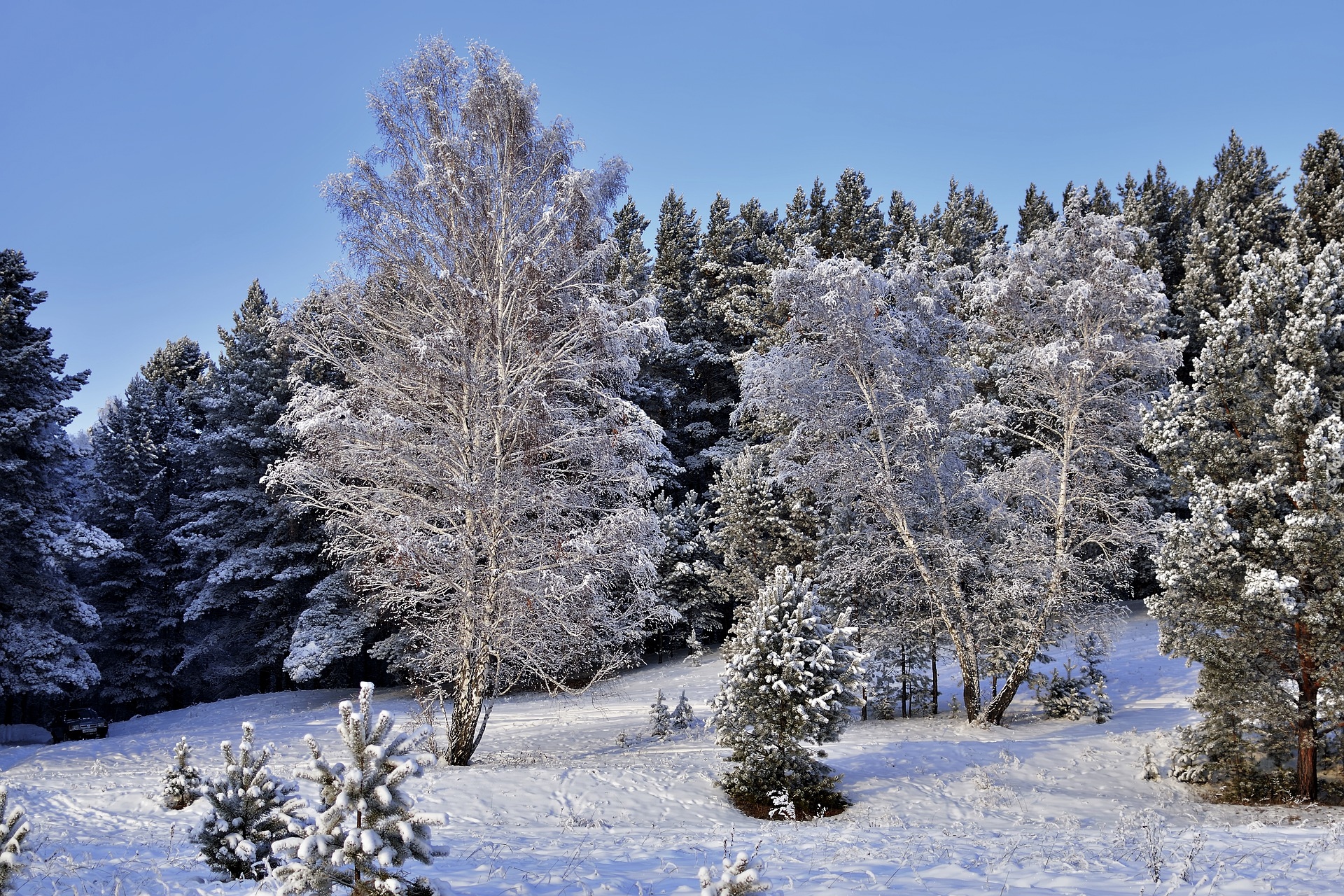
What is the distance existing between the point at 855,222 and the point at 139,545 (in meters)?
35.4

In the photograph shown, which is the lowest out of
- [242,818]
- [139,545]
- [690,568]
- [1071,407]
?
[242,818]

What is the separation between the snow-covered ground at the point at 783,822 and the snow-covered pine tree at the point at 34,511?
2.78 metres

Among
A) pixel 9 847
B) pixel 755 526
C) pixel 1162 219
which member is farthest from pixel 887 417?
pixel 1162 219

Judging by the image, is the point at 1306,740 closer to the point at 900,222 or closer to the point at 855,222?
the point at 855,222

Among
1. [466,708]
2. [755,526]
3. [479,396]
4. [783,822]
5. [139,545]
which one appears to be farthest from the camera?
[139,545]

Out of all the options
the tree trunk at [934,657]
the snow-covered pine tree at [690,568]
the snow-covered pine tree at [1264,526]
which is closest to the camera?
the snow-covered pine tree at [1264,526]

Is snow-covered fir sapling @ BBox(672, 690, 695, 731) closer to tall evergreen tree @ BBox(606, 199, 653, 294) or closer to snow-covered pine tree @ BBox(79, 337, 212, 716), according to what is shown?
tall evergreen tree @ BBox(606, 199, 653, 294)

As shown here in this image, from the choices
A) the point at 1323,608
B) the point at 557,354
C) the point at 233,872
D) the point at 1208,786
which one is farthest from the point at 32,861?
the point at 1208,786

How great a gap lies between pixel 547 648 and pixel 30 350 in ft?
56.0

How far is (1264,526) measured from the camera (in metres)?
11.1

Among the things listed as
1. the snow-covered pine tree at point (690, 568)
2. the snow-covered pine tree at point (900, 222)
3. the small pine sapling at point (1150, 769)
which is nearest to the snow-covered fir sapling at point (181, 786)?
the small pine sapling at point (1150, 769)

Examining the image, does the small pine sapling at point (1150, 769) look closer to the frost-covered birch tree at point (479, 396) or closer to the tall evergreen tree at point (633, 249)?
the frost-covered birch tree at point (479, 396)

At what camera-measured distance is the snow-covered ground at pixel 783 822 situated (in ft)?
18.5

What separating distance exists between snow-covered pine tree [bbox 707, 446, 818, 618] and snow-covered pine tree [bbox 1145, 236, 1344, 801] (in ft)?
37.8
